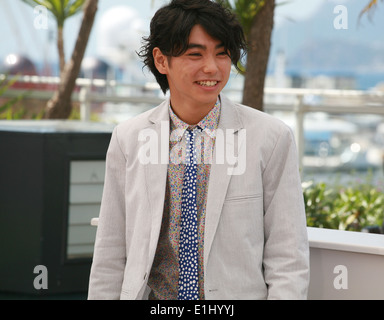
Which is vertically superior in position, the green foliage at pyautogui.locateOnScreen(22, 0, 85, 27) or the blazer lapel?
the green foliage at pyautogui.locateOnScreen(22, 0, 85, 27)

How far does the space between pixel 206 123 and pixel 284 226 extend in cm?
37

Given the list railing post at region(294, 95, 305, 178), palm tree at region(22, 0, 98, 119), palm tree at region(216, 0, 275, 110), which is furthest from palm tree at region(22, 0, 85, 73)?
palm tree at region(216, 0, 275, 110)

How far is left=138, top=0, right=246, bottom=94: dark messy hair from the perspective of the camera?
182 cm

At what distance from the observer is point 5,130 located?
416 cm

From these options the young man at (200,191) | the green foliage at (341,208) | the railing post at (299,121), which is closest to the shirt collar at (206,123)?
the young man at (200,191)

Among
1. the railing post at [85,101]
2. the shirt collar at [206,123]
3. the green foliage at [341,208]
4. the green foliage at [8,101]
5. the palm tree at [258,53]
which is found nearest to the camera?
the shirt collar at [206,123]

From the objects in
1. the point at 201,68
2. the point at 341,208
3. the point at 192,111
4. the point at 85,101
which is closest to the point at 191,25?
the point at 201,68

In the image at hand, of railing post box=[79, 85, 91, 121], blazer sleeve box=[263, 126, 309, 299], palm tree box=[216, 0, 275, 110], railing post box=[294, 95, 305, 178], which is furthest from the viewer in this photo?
railing post box=[79, 85, 91, 121]

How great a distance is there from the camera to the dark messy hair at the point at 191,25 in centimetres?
182

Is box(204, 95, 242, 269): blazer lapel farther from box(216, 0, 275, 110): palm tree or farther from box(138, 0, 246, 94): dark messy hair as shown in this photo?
box(216, 0, 275, 110): palm tree

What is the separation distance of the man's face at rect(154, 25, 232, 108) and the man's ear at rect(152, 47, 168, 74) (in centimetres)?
5

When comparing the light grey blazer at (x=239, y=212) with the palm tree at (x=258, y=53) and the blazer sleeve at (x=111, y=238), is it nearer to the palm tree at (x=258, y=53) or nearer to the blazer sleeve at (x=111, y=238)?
the blazer sleeve at (x=111, y=238)
